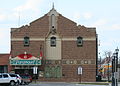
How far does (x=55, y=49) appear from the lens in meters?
75.4

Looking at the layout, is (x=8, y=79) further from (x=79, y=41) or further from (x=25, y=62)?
(x=79, y=41)

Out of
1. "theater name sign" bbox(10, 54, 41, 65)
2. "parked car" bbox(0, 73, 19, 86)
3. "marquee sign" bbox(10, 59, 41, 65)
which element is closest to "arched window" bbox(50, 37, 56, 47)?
"theater name sign" bbox(10, 54, 41, 65)

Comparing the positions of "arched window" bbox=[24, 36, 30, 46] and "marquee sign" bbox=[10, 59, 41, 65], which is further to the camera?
"arched window" bbox=[24, 36, 30, 46]

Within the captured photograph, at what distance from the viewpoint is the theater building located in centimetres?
7419

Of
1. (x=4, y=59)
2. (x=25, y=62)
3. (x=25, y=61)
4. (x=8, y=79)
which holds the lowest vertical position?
(x=8, y=79)

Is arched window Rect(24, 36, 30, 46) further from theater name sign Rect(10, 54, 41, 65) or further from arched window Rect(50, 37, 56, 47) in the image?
arched window Rect(50, 37, 56, 47)

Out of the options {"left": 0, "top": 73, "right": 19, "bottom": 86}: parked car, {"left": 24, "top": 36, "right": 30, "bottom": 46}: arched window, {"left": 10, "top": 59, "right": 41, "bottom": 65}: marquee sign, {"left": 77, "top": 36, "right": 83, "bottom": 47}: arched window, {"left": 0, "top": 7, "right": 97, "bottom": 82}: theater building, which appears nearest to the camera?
{"left": 0, "top": 73, "right": 19, "bottom": 86}: parked car

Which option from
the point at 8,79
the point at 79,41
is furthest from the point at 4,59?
the point at 8,79

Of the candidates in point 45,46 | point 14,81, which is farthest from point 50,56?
point 14,81

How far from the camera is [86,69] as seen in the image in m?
74.0

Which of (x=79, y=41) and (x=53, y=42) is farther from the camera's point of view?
(x=53, y=42)

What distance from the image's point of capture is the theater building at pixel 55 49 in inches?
2921

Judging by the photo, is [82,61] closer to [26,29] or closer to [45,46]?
[45,46]

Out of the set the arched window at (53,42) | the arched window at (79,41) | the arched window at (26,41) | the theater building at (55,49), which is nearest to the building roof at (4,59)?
the theater building at (55,49)
